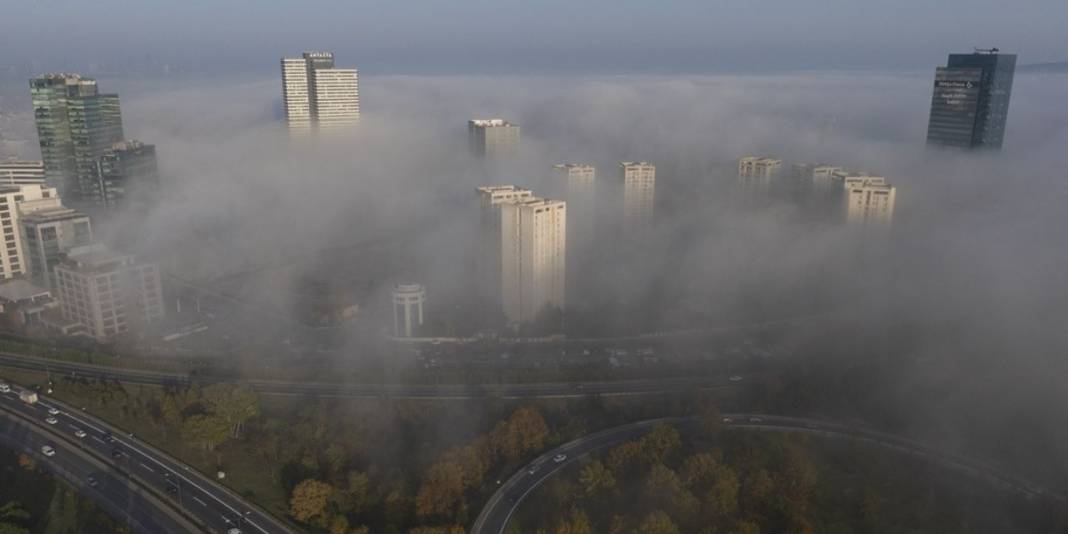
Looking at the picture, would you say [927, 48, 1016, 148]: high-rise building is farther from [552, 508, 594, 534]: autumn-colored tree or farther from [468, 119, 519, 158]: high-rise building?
A: [552, 508, 594, 534]: autumn-colored tree

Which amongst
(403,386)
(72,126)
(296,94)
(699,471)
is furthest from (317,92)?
(699,471)

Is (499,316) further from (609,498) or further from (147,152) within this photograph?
(147,152)

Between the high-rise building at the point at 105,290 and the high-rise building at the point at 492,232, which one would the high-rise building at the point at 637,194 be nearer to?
the high-rise building at the point at 492,232

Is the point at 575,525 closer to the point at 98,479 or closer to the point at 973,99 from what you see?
the point at 98,479

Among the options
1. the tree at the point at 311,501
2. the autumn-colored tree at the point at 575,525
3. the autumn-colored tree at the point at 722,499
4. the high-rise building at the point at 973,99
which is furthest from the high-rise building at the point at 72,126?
the high-rise building at the point at 973,99

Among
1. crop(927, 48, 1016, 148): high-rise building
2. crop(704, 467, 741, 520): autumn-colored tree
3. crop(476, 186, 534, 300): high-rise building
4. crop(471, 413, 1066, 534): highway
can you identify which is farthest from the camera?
crop(927, 48, 1016, 148): high-rise building

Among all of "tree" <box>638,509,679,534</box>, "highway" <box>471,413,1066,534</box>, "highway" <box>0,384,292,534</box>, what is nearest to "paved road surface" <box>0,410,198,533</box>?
"highway" <box>0,384,292,534</box>

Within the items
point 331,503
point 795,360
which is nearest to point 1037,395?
point 795,360
